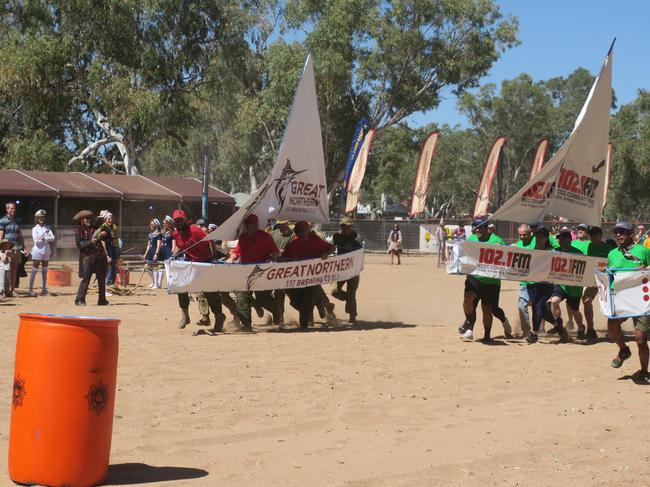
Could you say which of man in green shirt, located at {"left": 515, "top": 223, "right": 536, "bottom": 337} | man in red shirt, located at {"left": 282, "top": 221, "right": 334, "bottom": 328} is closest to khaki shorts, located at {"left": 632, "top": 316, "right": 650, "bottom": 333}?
man in green shirt, located at {"left": 515, "top": 223, "right": 536, "bottom": 337}

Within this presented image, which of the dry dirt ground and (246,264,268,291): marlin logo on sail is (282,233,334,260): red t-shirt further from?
the dry dirt ground

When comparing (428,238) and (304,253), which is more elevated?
(428,238)

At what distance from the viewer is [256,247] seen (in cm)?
1411

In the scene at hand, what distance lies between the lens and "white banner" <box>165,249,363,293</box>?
13461mm

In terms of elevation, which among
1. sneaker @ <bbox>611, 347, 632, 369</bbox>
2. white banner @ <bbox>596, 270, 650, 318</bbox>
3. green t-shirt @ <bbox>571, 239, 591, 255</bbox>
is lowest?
sneaker @ <bbox>611, 347, 632, 369</bbox>

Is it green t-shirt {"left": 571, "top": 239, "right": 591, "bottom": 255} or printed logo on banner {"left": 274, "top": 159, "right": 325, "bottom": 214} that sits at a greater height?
printed logo on banner {"left": 274, "top": 159, "right": 325, "bottom": 214}

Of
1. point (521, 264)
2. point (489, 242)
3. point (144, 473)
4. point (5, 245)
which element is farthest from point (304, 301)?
point (144, 473)

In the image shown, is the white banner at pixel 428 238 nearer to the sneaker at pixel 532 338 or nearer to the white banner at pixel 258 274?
the white banner at pixel 258 274

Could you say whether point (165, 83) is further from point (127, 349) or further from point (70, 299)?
point (127, 349)

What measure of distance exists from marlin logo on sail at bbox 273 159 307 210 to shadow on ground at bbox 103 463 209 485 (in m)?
8.07

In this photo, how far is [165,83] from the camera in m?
45.2

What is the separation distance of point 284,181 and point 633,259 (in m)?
5.77

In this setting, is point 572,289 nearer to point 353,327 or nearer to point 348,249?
point 353,327

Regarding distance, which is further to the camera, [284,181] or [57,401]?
[284,181]
